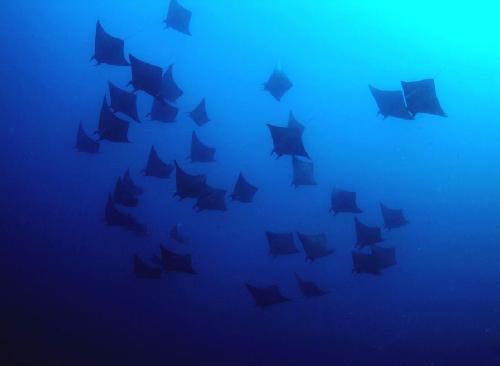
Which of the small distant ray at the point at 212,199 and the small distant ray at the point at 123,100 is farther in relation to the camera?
the small distant ray at the point at 212,199

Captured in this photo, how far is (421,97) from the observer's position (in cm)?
540

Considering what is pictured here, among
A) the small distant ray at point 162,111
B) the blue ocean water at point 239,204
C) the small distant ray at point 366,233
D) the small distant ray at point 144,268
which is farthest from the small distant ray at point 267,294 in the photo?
the small distant ray at point 162,111

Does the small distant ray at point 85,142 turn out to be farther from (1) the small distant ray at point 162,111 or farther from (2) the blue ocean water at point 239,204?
(2) the blue ocean water at point 239,204

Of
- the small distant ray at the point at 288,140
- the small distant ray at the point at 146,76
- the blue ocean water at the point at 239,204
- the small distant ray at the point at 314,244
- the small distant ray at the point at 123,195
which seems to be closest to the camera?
the small distant ray at the point at 146,76

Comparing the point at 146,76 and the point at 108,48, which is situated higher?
the point at 108,48

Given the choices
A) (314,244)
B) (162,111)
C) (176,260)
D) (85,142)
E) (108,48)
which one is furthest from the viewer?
(85,142)

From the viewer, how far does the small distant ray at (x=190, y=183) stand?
5.92 metres

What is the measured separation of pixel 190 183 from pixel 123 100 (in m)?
1.74

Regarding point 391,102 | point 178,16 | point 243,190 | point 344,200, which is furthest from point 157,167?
point 391,102

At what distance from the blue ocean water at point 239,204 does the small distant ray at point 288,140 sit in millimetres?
3926

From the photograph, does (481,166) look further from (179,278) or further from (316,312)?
(179,278)

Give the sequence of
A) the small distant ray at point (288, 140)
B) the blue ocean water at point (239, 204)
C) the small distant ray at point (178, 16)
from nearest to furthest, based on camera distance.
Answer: the small distant ray at point (288, 140)
the small distant ray at point (178, 16)
the blue ocean water at point (239, 204)

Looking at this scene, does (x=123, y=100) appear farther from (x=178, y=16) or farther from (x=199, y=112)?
(x=178, y=16)

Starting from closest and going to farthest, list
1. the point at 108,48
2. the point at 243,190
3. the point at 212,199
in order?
the point at 108,48
the point at 212,199
the point at 243,190
